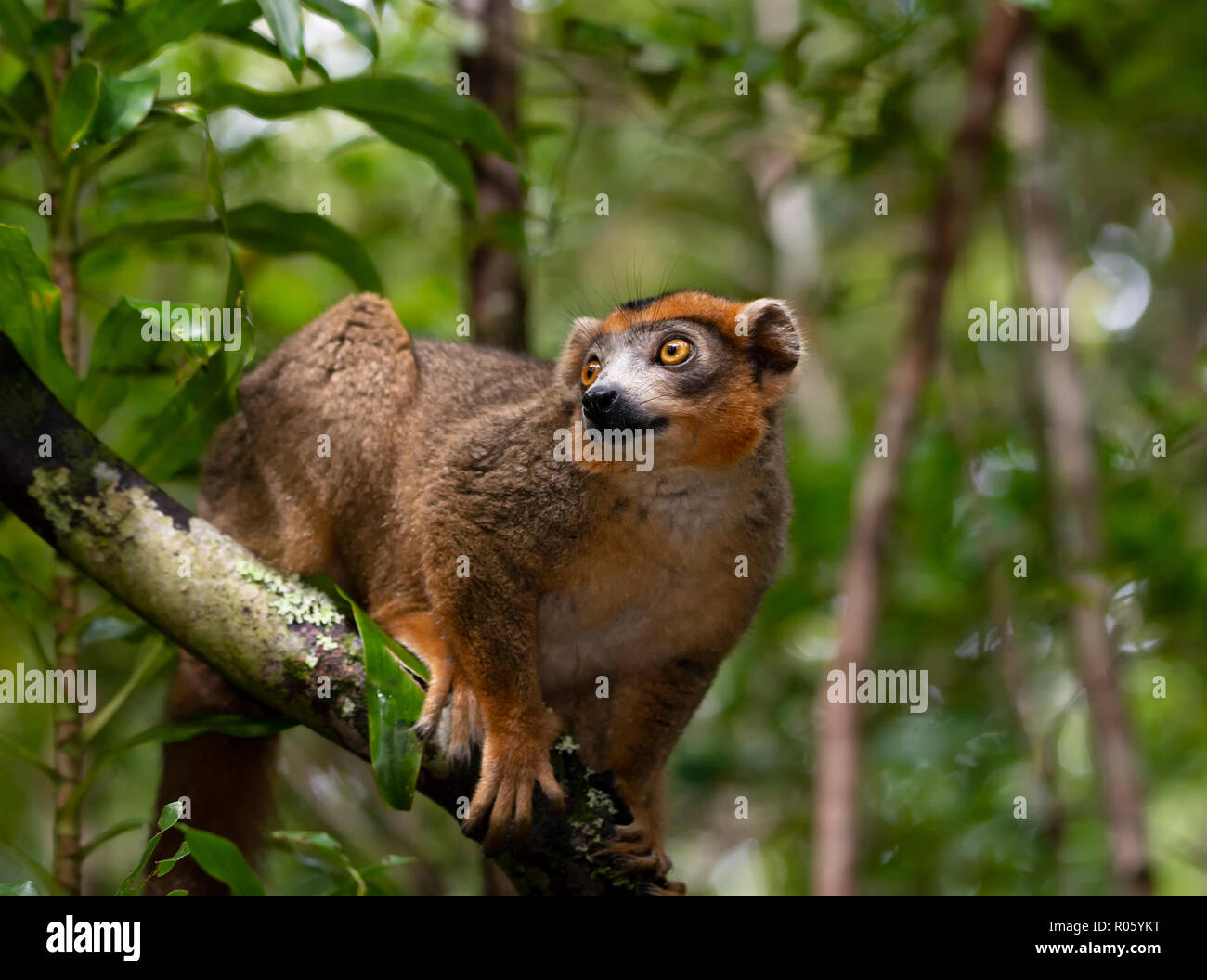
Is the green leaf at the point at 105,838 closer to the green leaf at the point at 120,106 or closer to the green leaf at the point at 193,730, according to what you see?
the green leaf at the point at 193,730

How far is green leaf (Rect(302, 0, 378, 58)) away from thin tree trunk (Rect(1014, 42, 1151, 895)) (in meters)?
3.46

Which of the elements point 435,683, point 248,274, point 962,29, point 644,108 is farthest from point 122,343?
point 644,108

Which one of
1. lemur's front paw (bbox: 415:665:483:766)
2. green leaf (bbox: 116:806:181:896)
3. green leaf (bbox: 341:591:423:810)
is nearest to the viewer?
green leaf (bbox: 116:806:181:896)

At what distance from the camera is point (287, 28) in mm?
3291

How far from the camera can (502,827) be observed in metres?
3.32

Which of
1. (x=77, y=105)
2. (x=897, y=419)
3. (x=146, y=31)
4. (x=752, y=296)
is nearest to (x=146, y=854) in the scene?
(x=77, y=105)

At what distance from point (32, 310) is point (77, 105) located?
592 mm

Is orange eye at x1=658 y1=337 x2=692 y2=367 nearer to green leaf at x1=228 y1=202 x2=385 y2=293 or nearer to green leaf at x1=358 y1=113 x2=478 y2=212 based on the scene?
green leaf at x1=358 y1=113 x2=478 y2=212

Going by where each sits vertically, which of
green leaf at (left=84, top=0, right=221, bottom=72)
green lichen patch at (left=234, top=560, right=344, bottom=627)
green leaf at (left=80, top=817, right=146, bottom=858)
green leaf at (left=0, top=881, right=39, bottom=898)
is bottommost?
green leaf at (left=0, top=881, right=39, bottom=898)

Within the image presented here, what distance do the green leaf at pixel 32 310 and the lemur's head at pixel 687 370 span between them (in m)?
1.56

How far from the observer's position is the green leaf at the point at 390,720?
3018mm

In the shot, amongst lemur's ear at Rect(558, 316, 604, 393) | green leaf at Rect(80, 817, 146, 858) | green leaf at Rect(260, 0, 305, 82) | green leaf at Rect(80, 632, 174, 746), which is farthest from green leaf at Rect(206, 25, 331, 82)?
green leaf at Rect(80, 817, 146, 858)

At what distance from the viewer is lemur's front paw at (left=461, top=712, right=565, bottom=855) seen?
10.9 feet

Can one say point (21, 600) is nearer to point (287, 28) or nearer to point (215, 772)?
point (215, 772)
